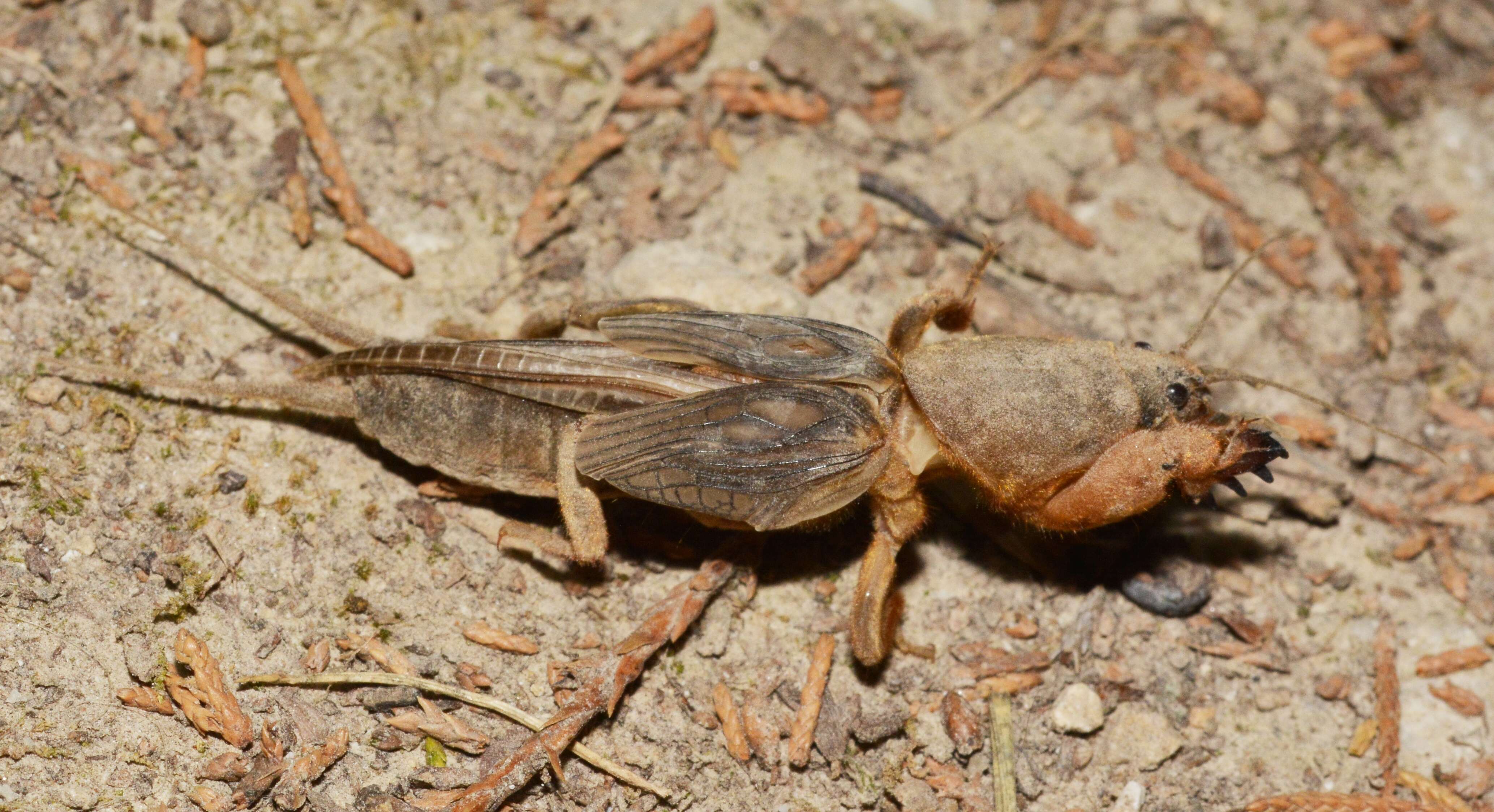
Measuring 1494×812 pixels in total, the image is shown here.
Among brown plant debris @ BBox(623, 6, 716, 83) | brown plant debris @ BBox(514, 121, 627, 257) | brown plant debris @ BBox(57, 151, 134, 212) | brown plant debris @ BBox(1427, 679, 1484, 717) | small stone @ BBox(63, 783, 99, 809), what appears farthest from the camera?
brown plant debris @ BBox(623, 6, 716, 83)

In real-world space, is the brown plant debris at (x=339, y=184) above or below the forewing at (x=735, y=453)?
above

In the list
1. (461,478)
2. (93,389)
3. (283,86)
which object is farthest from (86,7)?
(461,478)

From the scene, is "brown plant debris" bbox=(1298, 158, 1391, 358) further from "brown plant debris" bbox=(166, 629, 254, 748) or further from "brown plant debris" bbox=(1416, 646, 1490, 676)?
"brown plant debris" bbox=(166, 629, 254, 748)

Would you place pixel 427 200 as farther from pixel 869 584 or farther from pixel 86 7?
pixel 869 584

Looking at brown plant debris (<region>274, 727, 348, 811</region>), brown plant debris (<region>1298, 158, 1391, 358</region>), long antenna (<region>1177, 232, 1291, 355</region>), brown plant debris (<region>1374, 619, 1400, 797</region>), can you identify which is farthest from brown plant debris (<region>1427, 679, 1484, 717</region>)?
brown plant debris (<region>274, 727, 348, 811</region>)

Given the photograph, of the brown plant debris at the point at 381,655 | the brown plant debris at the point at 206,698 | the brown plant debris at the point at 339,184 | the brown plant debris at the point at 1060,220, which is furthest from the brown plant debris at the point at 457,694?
the brown plant debris at the point at 1060,220

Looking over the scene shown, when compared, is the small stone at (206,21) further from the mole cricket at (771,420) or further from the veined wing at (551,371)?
the veined wing at (551,371)

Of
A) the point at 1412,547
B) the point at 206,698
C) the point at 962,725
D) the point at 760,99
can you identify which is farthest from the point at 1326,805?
the point at 206,698
